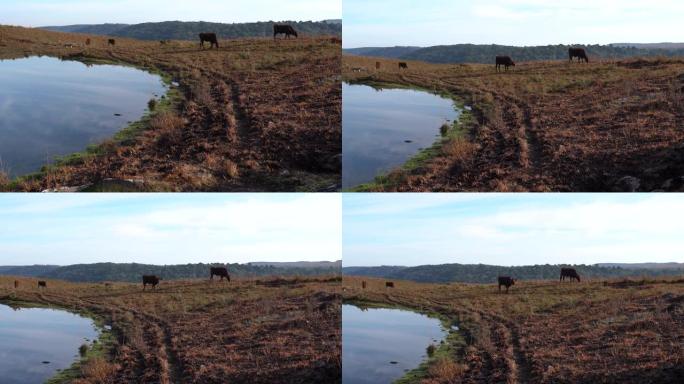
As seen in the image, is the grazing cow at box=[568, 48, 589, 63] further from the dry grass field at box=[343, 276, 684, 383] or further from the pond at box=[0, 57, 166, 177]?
the pond at box=[0, 57, 166, 177]

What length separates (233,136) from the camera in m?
18.4

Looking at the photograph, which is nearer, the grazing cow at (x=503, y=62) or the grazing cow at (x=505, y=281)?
the grazing cow at (x=505, y=281)

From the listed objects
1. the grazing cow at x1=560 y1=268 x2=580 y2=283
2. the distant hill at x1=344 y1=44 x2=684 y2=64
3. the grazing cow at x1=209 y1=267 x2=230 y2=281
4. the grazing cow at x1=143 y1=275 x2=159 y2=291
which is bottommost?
the grazing cow at x1=560 y1=268 x2=580 y2=283

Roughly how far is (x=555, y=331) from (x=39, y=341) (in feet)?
47.4

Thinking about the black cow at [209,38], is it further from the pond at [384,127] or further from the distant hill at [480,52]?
the distant hill at [480,52]

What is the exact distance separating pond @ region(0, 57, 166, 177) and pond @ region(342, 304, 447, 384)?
27.1ft

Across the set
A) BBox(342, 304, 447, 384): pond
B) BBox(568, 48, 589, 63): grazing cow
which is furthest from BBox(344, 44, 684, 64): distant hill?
BBox(342, 304, 447, 384): pond

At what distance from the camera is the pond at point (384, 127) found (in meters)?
17.4

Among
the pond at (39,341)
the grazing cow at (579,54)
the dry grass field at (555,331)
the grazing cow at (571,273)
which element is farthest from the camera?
the grazing cow at (579,54)

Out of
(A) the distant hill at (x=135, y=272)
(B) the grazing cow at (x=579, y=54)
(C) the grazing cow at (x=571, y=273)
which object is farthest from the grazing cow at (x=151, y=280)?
(B) the grazing cow at (x=579, y=54)

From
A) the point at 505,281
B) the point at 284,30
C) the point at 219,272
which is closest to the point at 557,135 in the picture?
the point at 505,281

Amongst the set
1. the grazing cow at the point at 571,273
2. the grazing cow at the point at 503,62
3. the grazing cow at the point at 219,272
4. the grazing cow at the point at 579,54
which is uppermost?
the grazing cow at the point at 579,54

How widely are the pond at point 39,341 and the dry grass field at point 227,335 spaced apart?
0.79 meters

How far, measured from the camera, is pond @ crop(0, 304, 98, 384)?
17.7 metres
